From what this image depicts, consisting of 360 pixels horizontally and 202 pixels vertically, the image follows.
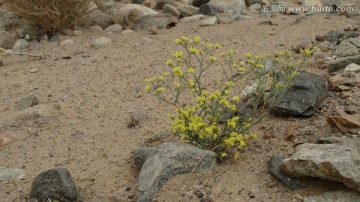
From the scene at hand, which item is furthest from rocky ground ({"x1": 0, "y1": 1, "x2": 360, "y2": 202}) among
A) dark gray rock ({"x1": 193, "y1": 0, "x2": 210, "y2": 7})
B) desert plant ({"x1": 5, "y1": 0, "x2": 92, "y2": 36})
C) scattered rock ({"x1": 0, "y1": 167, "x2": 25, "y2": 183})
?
dark gray rock ({"x1": 193, "y1": 0, "x2": 210, "y2": 7})

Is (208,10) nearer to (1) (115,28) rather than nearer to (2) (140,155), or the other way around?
(1) (115,28)

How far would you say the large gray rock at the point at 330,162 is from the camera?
8.08 ft

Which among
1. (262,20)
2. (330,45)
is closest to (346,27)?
(330,45)

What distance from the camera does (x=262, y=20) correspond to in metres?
6.60

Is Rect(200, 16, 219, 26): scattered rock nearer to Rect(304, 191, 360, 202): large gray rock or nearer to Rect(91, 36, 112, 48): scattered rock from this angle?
Rect(91, 36, 112, 48): scattered rock

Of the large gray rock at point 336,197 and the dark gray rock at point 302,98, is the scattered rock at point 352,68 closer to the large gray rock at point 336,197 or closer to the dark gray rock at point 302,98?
the dark gray rock at point 302,98

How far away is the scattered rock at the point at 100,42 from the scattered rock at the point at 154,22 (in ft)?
2.10

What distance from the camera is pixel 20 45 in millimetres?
6426

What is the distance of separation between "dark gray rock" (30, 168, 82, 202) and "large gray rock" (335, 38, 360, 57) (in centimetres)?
294

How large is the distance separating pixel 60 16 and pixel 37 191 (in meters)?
4.19

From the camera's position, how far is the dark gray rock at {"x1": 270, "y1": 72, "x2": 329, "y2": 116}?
3361 millimetres

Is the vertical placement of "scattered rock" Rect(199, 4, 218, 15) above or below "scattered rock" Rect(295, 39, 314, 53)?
below

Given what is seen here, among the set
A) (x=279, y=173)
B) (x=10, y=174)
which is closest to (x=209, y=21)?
(x=10, y=174)

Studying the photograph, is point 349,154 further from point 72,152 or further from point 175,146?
point 72,152
